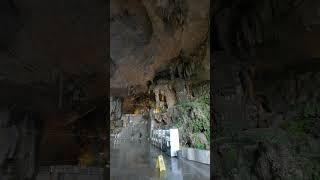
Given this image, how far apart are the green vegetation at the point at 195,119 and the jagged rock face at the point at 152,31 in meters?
1.97

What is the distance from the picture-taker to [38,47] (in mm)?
3773

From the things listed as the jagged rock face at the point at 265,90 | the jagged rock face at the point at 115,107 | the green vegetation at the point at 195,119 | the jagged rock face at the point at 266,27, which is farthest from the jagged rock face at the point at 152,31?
the jagged rock face at the point at 115,107

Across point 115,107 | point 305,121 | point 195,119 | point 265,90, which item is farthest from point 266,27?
point 115,107

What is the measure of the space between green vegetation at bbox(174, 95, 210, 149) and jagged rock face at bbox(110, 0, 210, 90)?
197cm

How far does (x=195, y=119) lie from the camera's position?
1105 centimetres

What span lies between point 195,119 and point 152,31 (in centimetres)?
444

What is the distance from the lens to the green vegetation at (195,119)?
34.4 feet

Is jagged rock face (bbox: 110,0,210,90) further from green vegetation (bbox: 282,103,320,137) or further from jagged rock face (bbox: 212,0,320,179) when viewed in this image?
green vegetation (bbox: 282,103,320,137)

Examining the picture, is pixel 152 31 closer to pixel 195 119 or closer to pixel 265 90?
pixel 265 90

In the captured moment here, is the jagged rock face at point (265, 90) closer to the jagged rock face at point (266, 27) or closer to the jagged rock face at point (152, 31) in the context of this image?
the jagged rock face at point (266, 27)

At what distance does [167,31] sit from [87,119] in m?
3.37

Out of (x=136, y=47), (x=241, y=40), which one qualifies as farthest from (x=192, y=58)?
(x=241, y=40)

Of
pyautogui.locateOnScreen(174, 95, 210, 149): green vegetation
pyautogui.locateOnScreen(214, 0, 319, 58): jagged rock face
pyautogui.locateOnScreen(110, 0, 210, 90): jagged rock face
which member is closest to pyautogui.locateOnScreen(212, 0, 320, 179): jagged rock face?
pyautogui.locateOnScreen(214, 0, 319, 58): jagged rock face

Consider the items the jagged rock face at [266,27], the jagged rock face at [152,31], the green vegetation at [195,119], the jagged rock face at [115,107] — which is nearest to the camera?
the jagged rock face at [266,27]
